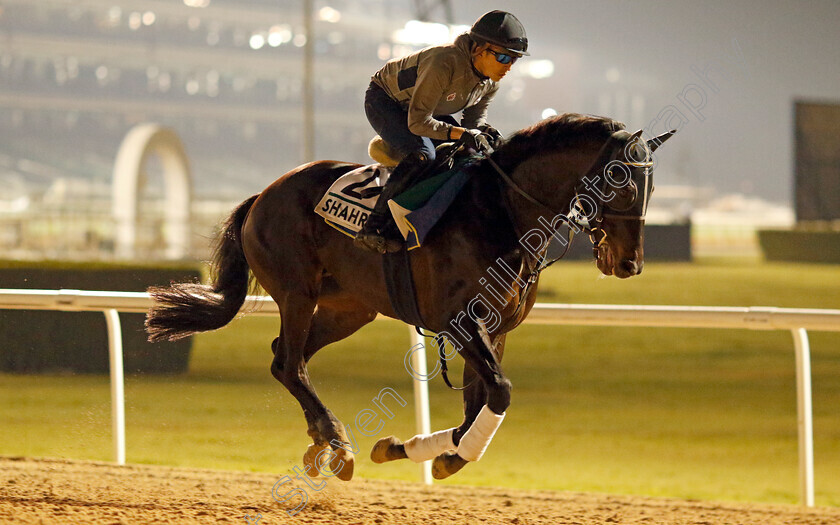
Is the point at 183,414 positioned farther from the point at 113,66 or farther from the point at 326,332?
the point at 113,66

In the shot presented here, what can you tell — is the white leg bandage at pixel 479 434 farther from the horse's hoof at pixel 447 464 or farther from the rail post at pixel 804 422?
the rail post at pixel 804 422

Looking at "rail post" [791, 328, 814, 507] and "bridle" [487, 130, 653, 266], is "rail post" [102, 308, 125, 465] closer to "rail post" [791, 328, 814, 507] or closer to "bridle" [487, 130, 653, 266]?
"bridle" [487, 130, 653, 266]

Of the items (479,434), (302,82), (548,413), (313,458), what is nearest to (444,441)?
(479,434)

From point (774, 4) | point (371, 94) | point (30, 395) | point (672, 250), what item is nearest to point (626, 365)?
point (30, 395)

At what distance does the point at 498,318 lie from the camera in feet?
10.5

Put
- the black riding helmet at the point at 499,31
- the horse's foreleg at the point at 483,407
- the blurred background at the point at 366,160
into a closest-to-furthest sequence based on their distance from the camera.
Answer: the horse's foreleg at the point at 483,407, the black riding helmet at the point at 499,31, the blurred background at the point at 366,160

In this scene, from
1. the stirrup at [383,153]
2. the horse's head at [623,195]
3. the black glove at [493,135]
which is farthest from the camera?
the stirrup at [383,153]

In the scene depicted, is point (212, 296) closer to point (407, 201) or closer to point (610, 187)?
point (407, 201)

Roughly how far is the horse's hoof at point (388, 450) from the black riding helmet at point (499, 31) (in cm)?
151

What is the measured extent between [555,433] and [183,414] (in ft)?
8.57

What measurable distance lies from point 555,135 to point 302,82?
2290 inches

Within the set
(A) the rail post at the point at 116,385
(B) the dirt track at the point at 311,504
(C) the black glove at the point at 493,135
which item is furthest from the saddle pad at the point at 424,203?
(A) the rail post at the point at 116,385

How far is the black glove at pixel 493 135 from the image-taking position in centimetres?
340

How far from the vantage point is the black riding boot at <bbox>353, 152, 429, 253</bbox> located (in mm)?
3352
